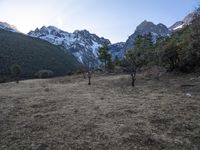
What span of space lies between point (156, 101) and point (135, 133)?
32.3 feet

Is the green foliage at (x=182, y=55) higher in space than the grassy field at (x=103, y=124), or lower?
higher

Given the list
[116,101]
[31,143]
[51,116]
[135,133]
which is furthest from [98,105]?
[31,143]

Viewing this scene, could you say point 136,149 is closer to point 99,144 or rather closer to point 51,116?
point 99,144

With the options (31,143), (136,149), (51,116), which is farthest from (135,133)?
(51,116)

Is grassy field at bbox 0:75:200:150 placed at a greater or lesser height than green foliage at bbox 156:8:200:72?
lesser

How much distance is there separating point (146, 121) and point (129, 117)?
4.96 ft

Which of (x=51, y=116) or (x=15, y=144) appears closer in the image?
(x=15, y=144)

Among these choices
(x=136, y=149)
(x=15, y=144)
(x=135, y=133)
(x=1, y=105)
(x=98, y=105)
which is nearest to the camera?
(x=136, y=149)

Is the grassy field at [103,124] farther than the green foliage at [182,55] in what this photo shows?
No

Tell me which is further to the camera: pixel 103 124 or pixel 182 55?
pixel 182 55

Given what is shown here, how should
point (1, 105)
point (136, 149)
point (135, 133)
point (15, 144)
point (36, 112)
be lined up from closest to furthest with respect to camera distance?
point (136, 149)
point (15, 144)
point (135, 133)
point (36, 112)
point (1, 105)

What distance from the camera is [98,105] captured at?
81.7 ft

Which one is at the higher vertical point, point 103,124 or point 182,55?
point 182,55

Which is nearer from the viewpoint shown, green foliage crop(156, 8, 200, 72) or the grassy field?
the grassy field
